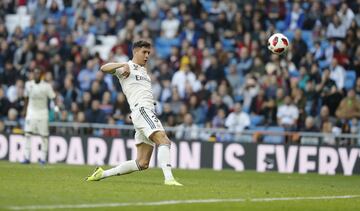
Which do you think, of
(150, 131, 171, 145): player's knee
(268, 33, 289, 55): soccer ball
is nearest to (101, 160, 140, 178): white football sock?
(150, 131, 171, 145): player's knee

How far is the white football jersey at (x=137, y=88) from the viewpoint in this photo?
15508 mm

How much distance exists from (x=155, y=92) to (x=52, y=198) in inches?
666

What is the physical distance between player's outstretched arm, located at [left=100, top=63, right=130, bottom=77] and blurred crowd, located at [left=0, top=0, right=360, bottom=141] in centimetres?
1169

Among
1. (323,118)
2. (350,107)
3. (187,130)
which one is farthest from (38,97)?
(350,107)

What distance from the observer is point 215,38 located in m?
30.1

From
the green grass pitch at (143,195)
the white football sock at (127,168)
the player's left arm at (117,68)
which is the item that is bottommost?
the green grass pitch at (143,195)

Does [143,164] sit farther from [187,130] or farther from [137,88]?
[187,130]

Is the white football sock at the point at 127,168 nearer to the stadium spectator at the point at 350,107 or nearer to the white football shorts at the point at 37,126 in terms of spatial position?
the white football shorts at the point at 37,126

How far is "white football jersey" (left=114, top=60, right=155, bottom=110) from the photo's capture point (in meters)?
15.5

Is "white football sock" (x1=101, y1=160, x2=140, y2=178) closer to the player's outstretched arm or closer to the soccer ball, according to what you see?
the player's outstretched arm

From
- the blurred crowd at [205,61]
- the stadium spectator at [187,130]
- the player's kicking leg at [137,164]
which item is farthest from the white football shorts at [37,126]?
the player's kicking leg at [137,164]

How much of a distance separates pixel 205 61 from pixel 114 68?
47.1ft

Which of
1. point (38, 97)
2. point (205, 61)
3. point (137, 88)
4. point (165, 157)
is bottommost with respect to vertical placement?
point (165, 157)

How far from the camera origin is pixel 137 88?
51.1ft
